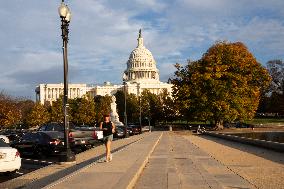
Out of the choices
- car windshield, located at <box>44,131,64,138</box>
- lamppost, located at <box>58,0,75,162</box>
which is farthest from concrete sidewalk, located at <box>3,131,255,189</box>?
car windshield, located at <box>44,131,64,138</box>

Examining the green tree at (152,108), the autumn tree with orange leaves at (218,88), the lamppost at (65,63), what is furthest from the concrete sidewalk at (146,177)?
the green tree at (152,108)

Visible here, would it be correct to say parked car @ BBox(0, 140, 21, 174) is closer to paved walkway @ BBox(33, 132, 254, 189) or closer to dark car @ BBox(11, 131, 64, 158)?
paved walkway @ BBox(33, 132, 254, 189)

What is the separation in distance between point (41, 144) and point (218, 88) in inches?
1733

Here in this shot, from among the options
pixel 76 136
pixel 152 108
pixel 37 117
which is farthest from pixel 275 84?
pixel 76 136

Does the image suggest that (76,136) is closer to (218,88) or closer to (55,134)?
(55,134)

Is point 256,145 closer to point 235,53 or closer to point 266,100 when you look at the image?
point 235,53

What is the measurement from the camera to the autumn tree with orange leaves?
65812mm

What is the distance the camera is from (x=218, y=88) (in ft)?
216

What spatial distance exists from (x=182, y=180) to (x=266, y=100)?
370 feet

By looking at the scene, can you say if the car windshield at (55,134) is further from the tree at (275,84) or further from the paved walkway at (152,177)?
the tree at (275,84)

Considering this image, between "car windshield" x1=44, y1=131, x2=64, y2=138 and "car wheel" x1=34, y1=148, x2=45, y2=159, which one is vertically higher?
"car windshield" x1=44, y1=131, x2=64, y2=138

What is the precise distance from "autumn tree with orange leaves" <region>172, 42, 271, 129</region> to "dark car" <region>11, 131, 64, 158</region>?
41859mm

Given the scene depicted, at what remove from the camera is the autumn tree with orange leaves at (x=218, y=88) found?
65812 millimetres

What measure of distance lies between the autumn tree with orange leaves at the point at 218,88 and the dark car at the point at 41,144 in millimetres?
41859
